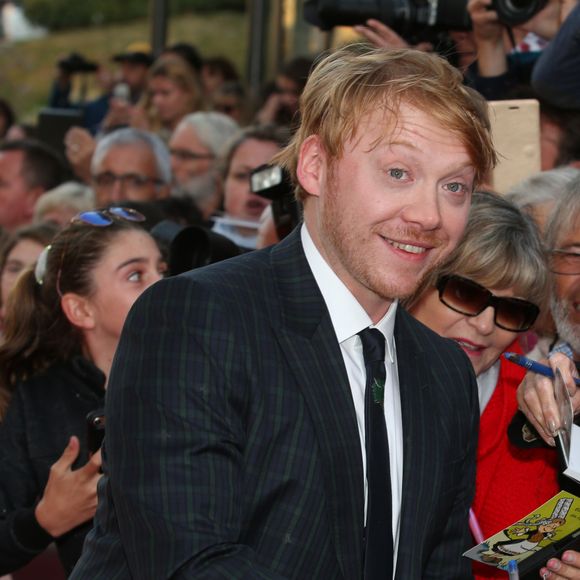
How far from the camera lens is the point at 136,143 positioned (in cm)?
661

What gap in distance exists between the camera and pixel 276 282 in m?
2.22

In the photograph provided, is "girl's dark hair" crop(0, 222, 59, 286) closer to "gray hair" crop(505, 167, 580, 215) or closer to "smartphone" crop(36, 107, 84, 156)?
"gray hair" crop(505, 167, 580, 215)

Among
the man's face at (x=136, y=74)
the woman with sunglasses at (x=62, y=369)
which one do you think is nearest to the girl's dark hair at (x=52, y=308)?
the woman with sunglasses at (x=62, y=369)

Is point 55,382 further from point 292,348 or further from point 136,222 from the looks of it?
point 292,348

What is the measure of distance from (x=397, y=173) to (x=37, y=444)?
163 cm

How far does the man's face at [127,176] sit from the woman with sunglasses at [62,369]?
273 cm

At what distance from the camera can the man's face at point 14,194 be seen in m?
7.21

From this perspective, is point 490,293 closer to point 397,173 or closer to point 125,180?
point 397,173

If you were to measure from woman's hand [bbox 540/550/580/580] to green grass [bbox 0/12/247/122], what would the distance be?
482 inches

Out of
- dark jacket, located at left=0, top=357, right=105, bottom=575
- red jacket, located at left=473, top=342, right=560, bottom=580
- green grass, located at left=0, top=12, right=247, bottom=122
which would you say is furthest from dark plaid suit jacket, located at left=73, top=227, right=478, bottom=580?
green grass, located at left=0, top=12, right=247, bottom=122

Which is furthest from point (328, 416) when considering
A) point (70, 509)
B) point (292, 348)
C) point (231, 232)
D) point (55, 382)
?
point (231, 232)

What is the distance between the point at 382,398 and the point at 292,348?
21cm

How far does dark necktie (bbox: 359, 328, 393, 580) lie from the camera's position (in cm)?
213

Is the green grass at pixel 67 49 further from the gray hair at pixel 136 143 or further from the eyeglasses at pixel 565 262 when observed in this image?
the eyeglasses at pixel 565 262
